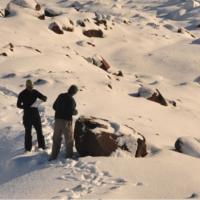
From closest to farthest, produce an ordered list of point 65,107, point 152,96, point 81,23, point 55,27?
1. point 65,107
2. point 152,96
3. point 55,27
4. point 81,23

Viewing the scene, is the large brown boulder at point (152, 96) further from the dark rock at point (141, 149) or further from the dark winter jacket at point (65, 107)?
the dark winter jacket at point (65, 107)

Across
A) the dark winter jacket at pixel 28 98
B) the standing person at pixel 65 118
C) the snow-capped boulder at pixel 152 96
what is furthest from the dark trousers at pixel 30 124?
the snow-capped boulder at pixel 152 96

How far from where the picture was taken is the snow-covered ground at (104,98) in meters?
10.0

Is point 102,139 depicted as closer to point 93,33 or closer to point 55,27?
point 55,27

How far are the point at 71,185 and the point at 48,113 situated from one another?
6.02 m

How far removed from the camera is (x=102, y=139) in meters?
11.6

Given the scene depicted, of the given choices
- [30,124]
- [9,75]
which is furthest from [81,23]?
[30,124]

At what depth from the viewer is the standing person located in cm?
1135

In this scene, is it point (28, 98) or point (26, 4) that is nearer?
point (28, 98)

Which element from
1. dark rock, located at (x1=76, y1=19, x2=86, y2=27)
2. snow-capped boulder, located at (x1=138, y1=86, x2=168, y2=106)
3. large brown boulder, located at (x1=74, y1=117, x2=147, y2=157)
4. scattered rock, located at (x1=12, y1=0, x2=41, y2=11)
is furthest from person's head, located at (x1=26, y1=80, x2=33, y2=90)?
scattered rock, located at (x1=12, y1=0, x2=41, y2=11)

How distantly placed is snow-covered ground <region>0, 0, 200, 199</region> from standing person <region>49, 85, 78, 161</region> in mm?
248

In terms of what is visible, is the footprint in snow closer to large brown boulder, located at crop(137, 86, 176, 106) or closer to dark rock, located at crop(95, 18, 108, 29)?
large brown boulder, located at crop(137, 86, 176, 106)

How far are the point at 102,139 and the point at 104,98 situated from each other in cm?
821

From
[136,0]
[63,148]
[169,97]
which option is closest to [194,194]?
[63,148]
